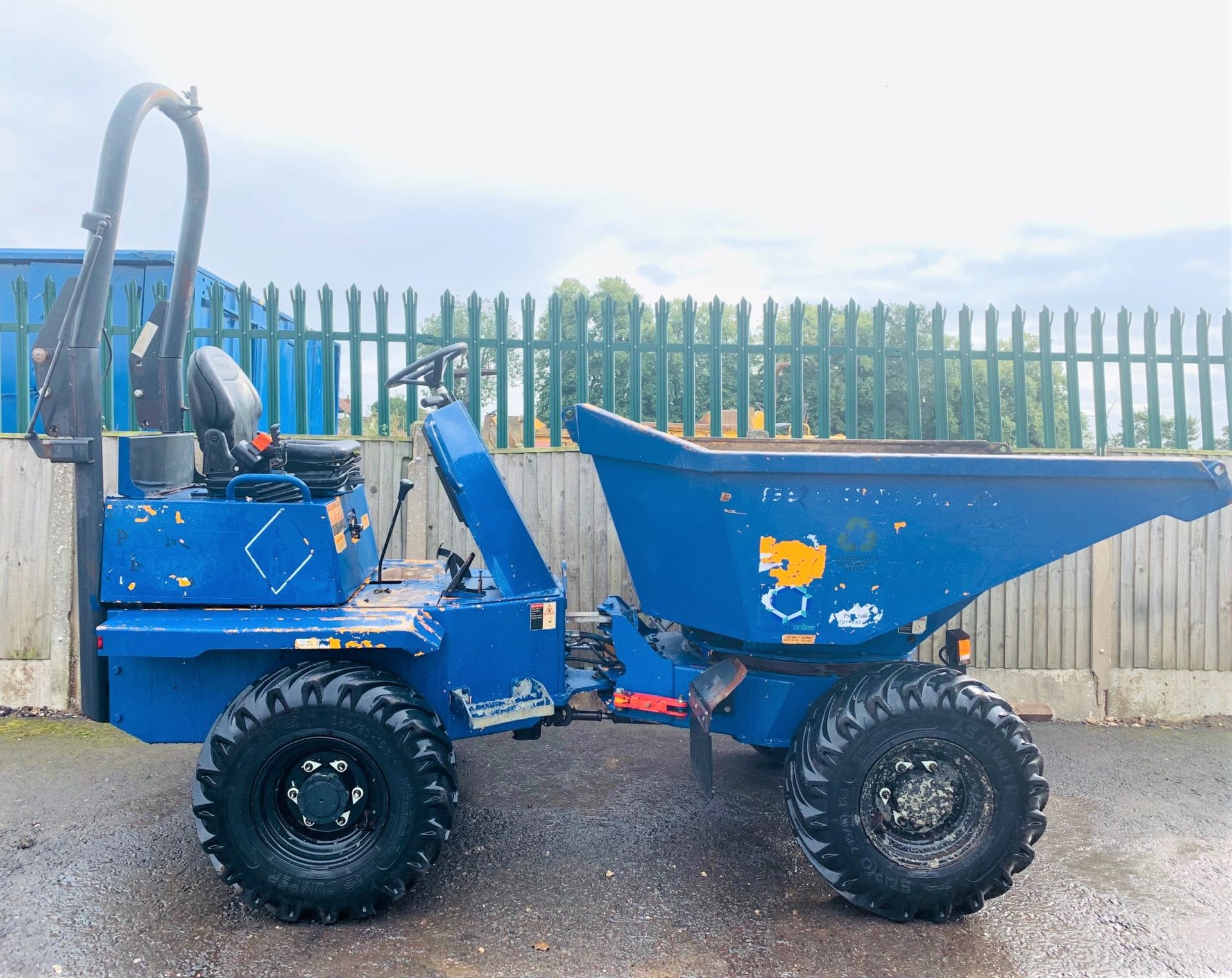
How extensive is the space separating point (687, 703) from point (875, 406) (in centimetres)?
330

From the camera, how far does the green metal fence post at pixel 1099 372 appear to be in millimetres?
6277

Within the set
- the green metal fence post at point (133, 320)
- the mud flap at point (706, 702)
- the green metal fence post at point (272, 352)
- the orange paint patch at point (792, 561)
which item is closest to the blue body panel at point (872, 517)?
the orange paint patch at point (792, 561)

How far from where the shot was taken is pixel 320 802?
339 centimetres

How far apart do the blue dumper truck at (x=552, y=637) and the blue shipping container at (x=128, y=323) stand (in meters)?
2.60

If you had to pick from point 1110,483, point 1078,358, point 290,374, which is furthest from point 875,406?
point 290,374

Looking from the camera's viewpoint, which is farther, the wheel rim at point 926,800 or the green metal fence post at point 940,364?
the green metal fence post at point 940,364

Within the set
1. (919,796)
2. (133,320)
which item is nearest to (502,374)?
(133,320)

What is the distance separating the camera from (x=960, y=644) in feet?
13.1

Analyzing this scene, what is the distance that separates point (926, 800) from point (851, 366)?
355cm

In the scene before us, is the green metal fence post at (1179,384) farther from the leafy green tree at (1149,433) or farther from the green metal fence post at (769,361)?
the green metal fence post at (769,361)

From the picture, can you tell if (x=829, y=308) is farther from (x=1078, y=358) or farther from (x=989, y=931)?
(x=989, y=931)

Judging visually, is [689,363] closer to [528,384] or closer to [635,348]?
[635,348]

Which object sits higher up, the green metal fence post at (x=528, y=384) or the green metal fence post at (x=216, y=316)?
the green metal fence post at (x=216, y=316)

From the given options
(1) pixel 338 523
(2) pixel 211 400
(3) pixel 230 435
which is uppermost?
(2) pixel 211 400
